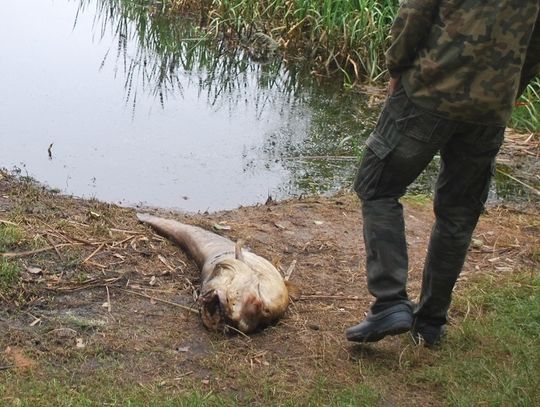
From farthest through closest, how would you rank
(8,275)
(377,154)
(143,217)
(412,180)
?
(143,217) < (8,275) < (412,180) < (377,154)

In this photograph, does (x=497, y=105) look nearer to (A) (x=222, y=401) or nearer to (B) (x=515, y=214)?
(A) (x=222, y=401)

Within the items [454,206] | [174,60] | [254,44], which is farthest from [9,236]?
[254,44]

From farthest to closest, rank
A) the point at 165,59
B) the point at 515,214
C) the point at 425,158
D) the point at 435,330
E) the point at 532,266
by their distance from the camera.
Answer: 1. the point at 165,59
2. the point at 515,214
3. the point at 532,266
4. the point at 435,330
5. the point at 425,158

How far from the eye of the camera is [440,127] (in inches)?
136

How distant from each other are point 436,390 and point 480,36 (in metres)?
1.49

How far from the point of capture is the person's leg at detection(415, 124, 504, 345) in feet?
11.7

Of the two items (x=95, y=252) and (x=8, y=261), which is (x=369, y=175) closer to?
(x=95, y=252)

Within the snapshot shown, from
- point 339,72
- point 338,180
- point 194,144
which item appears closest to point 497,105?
point 338,180

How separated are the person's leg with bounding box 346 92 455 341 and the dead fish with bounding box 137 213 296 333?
1.79 ft

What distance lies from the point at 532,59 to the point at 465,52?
0.43 m

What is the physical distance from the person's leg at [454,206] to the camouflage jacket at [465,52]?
0.16 metres

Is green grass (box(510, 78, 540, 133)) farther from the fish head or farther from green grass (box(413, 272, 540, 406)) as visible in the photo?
the fish head

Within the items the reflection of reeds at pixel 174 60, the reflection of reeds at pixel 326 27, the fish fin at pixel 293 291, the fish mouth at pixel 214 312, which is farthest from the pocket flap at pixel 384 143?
the reflection of reeds at pixel 326 27

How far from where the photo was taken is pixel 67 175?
7477 millimetres
